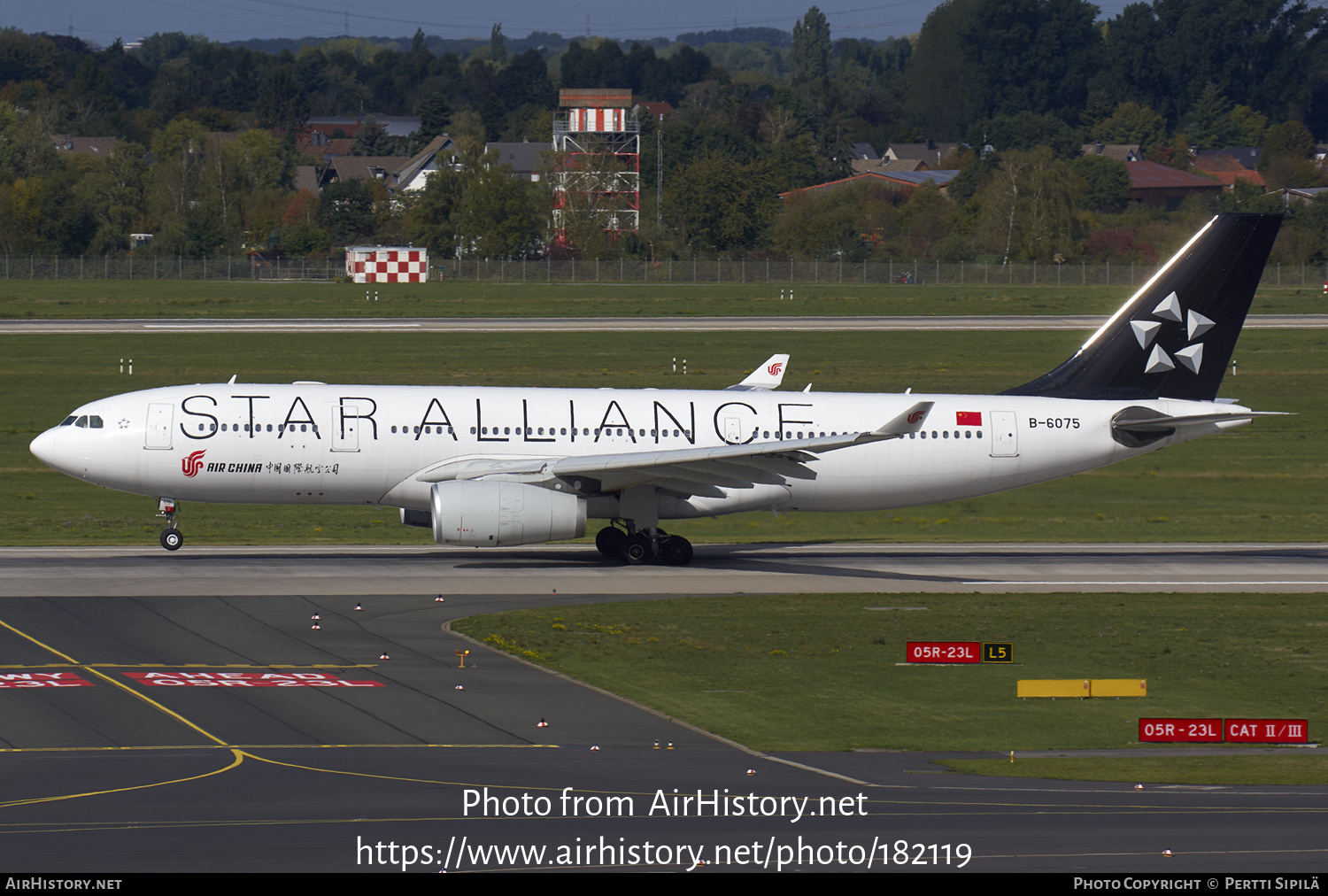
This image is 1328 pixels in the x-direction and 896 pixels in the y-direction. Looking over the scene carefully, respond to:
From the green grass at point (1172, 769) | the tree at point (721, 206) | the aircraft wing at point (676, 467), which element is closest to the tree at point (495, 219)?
the tree at point (721, 206)

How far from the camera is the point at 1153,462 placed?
5038 centimetres

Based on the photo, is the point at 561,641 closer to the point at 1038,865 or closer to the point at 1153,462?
the point at 1038,865

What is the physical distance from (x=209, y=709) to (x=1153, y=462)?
34.8 metres

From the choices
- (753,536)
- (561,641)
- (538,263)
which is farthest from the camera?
(538,263)

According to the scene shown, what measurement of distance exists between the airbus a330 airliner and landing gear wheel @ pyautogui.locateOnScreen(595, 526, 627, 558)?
0.05m

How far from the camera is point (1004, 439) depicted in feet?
136

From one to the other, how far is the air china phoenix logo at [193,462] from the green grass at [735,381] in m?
5.21

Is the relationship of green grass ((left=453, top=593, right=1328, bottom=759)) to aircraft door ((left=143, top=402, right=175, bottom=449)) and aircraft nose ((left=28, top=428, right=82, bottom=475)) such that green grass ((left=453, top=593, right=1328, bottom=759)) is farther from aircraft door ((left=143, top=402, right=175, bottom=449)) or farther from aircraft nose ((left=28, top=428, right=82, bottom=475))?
aircraft nose ((left=28, top=428, right=82, bottom=475))

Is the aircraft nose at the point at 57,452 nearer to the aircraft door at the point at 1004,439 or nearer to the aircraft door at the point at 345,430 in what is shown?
the aircraft door at the point at 345,430

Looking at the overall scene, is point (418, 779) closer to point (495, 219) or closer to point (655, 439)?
point (655, 439)

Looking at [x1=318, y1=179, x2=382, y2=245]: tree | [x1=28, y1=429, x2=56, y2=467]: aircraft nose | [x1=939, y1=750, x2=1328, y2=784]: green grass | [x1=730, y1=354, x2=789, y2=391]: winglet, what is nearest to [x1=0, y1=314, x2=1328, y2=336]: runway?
[x1=730, y1=354, x2=789, y2=391]: winglet

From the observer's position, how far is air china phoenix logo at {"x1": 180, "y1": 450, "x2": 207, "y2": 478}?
38.4m
